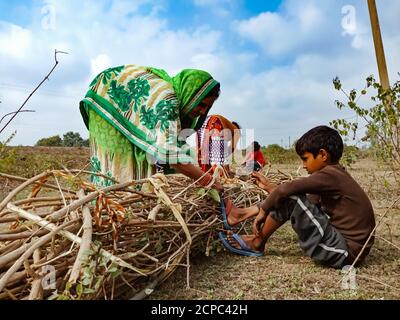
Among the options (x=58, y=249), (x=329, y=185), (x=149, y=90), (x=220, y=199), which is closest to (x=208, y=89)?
(x=149, y=90)

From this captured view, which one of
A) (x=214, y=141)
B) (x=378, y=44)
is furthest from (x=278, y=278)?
(x=378, y=44)

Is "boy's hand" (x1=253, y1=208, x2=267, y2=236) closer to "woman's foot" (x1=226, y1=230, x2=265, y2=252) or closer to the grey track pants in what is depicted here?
A: "woman's foot" (x1=226, y1=230, x2=265, y2=252)

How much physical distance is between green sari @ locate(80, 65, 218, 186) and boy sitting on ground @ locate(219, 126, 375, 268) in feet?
1.91

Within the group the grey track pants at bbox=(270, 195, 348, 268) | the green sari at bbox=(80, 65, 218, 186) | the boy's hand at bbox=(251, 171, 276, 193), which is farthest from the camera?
the boy's hand at bbox=(251, 171, 276, 193)

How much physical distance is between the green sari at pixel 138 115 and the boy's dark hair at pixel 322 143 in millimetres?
618

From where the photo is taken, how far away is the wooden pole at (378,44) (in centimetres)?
552

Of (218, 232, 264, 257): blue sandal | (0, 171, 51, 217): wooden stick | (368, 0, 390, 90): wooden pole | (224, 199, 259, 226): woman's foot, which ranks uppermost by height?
(368, 0, 390, 90): wooden pole

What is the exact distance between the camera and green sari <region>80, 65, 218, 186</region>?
2152 millimetres

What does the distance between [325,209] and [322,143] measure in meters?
0.37

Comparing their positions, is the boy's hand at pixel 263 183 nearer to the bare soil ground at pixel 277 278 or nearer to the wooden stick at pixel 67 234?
the bare soil ground at pixel 277 278

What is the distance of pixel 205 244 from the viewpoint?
244 cm

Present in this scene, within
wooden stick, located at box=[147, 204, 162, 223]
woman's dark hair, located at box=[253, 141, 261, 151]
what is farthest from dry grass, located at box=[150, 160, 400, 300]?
woman's dark hair, located at box=[253, 141, 261, 151]
